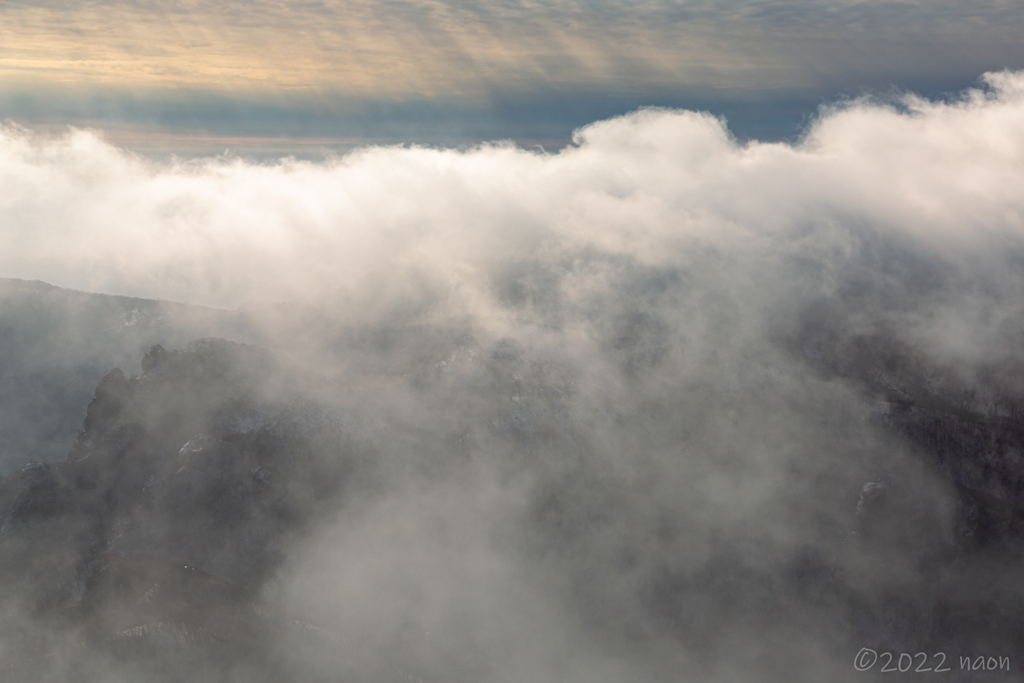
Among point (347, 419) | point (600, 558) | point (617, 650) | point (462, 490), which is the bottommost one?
point (617, 650)

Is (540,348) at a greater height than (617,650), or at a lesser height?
greater

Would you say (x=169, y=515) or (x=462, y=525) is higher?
(x=169, y=515)

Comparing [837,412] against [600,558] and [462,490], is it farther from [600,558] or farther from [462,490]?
[462,490]

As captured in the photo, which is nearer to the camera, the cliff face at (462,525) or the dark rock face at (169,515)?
the dark rock face at (169,515)

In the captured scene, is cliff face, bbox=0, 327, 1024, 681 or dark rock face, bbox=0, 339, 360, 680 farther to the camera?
cliff face, bbox=0, 327, 1024, 681

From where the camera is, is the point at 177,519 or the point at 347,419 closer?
the point at 177,519

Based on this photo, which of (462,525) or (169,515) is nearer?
(169,515)

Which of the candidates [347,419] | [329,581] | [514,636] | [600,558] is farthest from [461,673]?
[347,419]

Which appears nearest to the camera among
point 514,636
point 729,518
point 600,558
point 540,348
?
point 514,636
